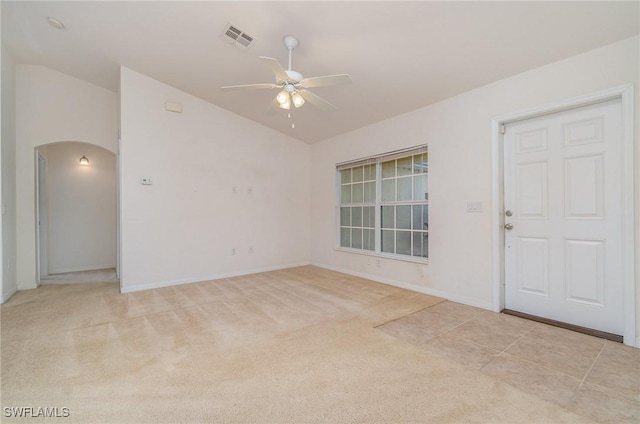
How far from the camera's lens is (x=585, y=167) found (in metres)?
2.68

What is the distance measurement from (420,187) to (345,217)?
69.8 inches

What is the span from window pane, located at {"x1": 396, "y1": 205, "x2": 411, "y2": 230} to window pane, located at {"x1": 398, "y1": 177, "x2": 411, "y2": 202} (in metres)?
0.14

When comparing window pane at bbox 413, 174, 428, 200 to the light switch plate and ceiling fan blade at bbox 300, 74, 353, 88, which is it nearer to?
the light switch plate

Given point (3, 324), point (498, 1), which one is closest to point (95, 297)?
point (3, 324)

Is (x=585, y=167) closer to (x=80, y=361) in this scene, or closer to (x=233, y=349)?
(x=233, y=349)

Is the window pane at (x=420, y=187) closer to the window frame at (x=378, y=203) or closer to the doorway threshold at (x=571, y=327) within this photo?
the window frame at (x=378, y=203)

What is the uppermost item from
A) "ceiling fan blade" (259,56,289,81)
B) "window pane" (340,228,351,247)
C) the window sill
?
"ceiling fan blade" (259,56,289,81)

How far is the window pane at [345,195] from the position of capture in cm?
540

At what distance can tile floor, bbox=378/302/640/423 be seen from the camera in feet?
5.54

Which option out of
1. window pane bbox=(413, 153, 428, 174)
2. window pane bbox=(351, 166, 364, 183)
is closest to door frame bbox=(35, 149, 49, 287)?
window pane bbox=(351, 166, 364, 183)

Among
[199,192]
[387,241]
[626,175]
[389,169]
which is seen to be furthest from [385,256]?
[199,192]

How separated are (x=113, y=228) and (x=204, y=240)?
2.88 metres

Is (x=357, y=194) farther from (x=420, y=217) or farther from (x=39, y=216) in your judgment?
(x=39, y=216)

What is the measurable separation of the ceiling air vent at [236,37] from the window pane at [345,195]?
302 cm
